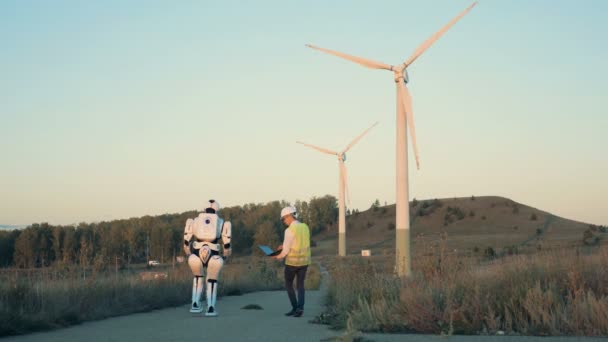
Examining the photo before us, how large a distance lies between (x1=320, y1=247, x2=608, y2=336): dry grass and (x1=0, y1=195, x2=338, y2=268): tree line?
19.9m

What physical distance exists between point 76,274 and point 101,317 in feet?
9.62

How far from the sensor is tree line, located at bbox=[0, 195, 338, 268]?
201ft

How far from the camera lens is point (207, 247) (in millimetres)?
14430

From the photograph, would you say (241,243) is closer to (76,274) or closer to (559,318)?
(76,274)

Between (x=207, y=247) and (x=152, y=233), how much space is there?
263 ft

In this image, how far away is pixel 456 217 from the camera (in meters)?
105

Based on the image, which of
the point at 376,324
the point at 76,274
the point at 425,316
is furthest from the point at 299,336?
the point at 76,274

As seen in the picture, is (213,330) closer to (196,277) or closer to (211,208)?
(196,277)

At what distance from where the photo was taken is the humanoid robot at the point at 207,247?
14422 mm

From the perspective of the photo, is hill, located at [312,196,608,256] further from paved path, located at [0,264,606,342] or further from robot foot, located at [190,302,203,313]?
paved path, located at [0,264,606,342]

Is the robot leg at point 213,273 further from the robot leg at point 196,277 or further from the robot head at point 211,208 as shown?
the robot head at point 211,208

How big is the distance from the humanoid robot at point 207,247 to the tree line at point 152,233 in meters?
15.7

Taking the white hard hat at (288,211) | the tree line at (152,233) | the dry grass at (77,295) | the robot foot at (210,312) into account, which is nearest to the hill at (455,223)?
the tree line at (152,233)

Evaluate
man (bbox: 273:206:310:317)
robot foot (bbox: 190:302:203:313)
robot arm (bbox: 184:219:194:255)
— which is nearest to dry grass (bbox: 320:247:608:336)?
man (bbox: 273:206:310:317)
